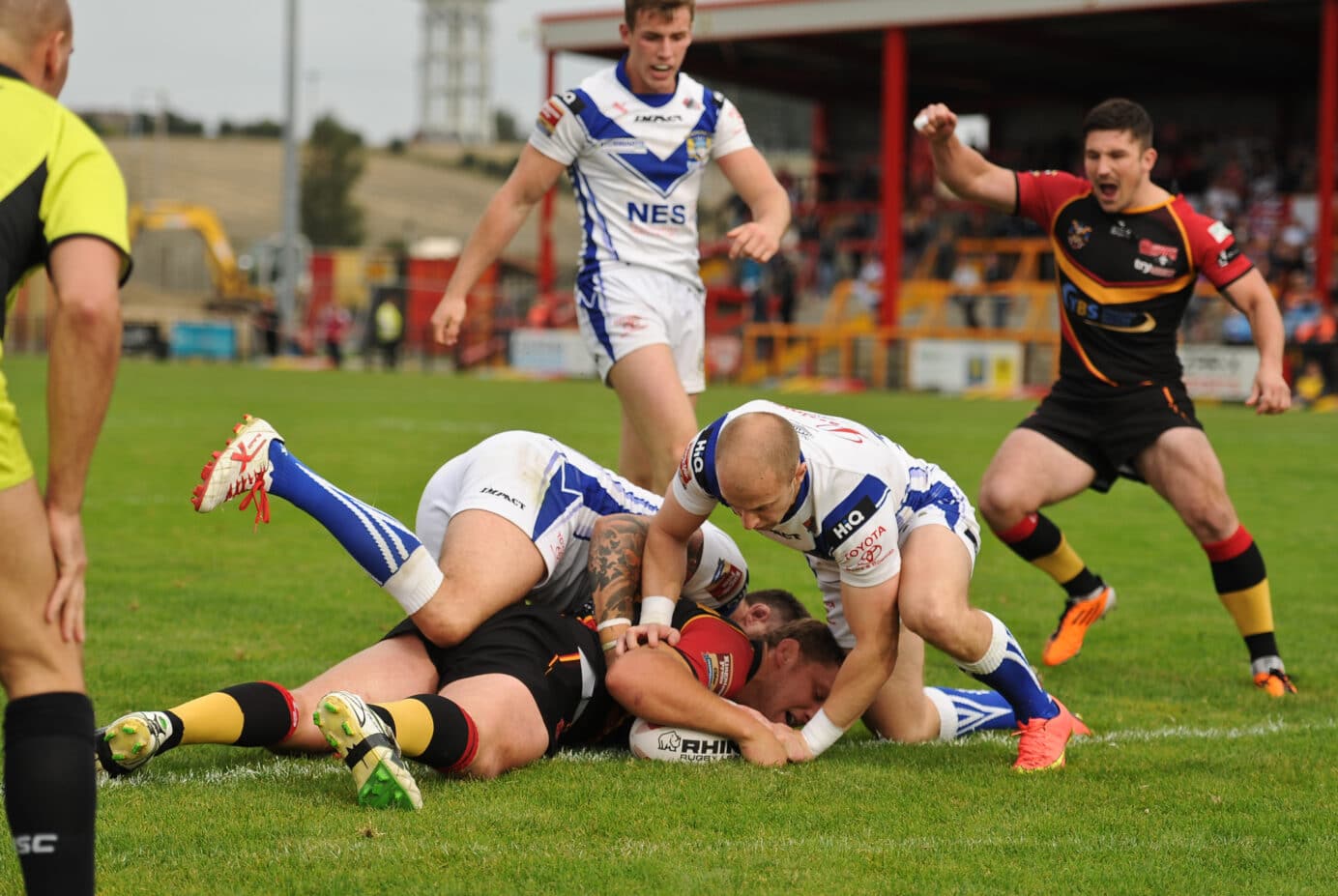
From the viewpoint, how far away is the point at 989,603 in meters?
7.92

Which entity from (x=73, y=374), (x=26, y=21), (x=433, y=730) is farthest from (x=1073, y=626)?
(x=26, y=21)

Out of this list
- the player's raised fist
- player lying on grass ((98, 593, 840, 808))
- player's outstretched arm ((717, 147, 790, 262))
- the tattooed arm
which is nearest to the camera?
player lying on grass ((98, 593, 840, 808))

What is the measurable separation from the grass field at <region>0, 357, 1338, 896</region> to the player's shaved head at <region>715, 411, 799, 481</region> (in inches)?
35.1

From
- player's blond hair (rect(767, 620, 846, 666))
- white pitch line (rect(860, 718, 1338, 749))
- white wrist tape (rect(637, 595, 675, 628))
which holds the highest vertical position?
white wrist tape (rect(637, 595, 675, 628))

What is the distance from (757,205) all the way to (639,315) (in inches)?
26.5

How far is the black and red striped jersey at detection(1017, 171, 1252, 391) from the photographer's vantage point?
6.61 metres

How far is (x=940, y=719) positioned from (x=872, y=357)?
2343cm

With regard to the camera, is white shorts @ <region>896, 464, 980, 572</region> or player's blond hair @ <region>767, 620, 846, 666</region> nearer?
→ white shorts @ <region>896, 464, 980, 572</region>

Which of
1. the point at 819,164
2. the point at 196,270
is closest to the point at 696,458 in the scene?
the point at 819,164

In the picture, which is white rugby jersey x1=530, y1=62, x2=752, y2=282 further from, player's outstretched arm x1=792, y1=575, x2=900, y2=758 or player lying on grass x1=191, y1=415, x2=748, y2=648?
player's outstretched arm x1=792, y1=575, x2=900, y2=758

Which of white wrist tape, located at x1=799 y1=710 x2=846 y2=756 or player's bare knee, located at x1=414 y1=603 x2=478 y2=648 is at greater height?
player's bare knee, located at x1=414 y1=603 x2=478 y2=648

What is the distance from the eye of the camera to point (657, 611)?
493 cm

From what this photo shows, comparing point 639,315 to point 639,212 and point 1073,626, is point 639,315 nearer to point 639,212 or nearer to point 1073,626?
point 639,212

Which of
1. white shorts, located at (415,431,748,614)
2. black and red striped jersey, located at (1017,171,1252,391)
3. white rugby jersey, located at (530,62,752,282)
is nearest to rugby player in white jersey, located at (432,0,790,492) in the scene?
white rugby jersey, located at (530,62,752,282)
